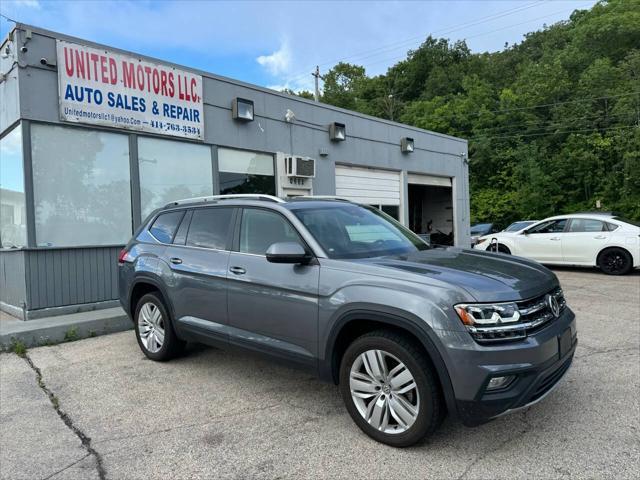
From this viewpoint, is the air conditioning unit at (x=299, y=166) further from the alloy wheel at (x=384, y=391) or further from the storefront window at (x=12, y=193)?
the alloy wheel at (x=384, y=391)

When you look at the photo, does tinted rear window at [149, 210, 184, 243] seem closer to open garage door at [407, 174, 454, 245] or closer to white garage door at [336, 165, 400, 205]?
white garage door at [336, 165, 400, 205]

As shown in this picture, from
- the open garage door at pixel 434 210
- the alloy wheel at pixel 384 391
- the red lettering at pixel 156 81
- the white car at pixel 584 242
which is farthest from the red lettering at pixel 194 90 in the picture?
the open garage door at pixel 434 210

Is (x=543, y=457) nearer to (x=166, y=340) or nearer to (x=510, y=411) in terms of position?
(x=510, y=411)

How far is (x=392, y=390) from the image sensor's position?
10.2 feet

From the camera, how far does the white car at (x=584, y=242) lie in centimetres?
1133

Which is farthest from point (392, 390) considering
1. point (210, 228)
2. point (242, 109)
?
point (242, 109)

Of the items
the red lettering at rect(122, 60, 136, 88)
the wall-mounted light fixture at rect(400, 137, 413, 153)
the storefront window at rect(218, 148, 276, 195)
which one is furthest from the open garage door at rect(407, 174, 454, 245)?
the red lettering at rect(122, 60, 136, 88)

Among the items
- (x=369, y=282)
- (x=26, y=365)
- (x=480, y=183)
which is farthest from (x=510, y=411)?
(x=480, y=183)

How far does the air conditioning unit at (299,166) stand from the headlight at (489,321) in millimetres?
7867

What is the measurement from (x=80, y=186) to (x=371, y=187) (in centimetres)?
778

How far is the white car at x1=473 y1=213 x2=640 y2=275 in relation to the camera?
37.2ft

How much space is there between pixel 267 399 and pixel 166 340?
1507 millimetres

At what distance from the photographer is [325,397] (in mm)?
4105

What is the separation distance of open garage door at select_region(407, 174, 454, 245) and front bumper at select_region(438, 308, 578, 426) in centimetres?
1365
